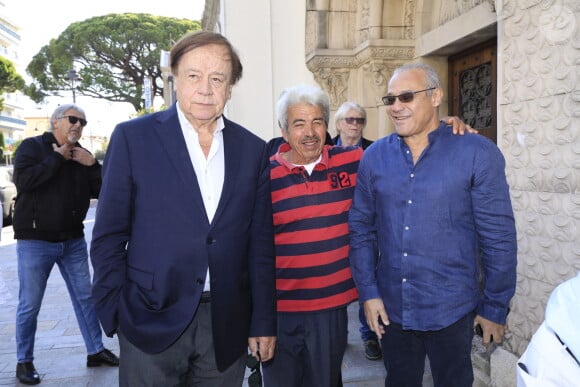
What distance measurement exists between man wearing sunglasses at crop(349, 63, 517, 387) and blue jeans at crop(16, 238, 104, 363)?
2.25 meters

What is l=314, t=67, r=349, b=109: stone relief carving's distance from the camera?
5.96 metres

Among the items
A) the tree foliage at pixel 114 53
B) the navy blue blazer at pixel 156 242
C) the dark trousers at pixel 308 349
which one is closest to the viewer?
the navy blue blazer at pixel 156 242

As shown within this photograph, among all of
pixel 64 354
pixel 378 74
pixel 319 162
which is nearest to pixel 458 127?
pixel 319 162

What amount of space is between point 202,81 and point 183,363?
108cm

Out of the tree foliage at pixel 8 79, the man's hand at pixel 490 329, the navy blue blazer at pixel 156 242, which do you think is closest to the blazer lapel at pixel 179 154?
the navy blue blazer at pixel 156 242

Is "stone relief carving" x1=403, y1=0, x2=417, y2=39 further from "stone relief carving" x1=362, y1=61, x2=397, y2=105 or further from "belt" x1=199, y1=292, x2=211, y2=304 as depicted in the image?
"belt" x1=199, y1=292, x2=211, y2=304

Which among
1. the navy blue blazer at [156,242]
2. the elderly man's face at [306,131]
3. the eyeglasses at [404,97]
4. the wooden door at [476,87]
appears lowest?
the navy blue blazer at [156,242]

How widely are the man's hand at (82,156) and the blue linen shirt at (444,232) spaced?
2388 millimetres

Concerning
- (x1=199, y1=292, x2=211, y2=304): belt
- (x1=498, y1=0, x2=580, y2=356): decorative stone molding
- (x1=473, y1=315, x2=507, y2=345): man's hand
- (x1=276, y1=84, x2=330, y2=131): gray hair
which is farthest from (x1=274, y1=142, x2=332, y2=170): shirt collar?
(x1=498, y1=0, x2=580, y2=356): decorative stone molding

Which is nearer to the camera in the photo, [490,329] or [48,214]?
[490,329]

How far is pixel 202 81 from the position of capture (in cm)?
187

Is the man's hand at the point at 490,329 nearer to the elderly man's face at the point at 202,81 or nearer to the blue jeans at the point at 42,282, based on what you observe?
the elderly man's face at the point at 202,81

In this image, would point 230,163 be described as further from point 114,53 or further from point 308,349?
point 114,53

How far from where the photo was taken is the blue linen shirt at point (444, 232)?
2055 mm
